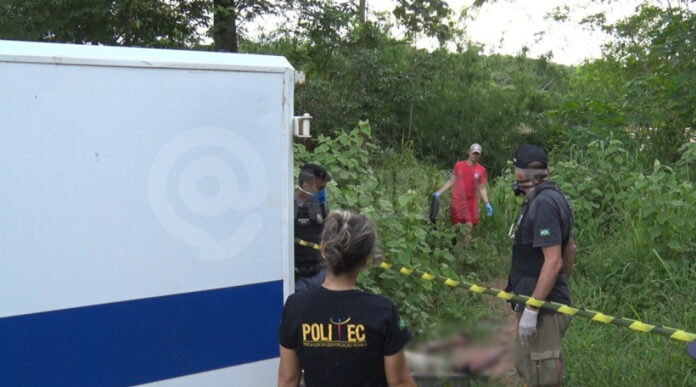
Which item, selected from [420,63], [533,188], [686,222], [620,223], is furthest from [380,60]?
→ [533,188]

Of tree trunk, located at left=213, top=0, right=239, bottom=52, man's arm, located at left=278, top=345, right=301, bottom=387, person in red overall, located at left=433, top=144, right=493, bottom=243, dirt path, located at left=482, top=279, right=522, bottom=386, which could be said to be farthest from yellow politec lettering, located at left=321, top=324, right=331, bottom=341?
tree trunk, located at left=213, top=0, right=239, bottom=52

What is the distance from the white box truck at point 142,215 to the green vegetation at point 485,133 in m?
0.83

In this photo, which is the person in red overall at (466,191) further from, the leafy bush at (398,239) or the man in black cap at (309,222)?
the man in black cap at (309,222)

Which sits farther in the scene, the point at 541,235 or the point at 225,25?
the point at 225,25

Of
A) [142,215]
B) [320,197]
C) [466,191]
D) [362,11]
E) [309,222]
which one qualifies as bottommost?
[466,191]

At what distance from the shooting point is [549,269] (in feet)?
12.3

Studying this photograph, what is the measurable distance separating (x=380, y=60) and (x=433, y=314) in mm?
9509

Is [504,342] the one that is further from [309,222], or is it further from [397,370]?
[309,222]

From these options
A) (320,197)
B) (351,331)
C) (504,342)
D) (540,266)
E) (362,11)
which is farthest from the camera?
(362,11)

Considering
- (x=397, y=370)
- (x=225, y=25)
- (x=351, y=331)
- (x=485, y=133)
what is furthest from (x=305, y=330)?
(x=485, y=133)

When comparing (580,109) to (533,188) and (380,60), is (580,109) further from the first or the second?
(533,188)

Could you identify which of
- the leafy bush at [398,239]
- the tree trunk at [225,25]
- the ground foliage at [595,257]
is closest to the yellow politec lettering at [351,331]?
the ground foliage at [595,257]

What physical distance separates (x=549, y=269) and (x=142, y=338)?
2134 millimetres

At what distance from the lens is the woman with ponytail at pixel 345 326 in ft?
7.55
